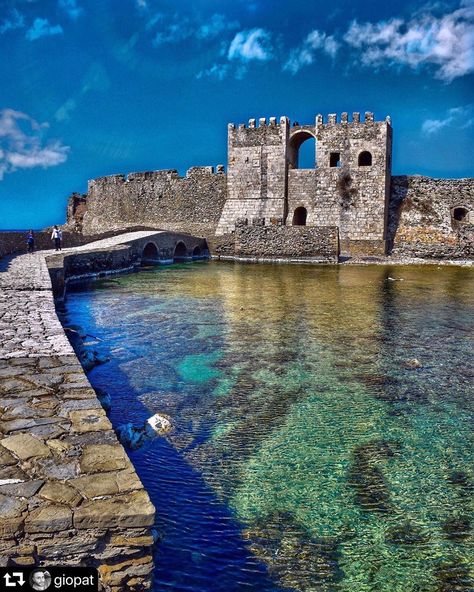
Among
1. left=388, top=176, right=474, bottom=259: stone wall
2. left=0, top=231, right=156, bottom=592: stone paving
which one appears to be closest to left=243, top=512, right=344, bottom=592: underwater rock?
left=0, top=231, right=156, bottom=592: stone paving

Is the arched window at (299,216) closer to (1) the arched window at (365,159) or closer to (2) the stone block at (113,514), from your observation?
(1) the arched window at (365,159)

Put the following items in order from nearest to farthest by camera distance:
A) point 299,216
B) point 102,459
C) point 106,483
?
1. point 106,483
2. point 102,459
3. point 299,216

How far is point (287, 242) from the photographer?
2670 centimetres

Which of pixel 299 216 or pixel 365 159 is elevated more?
pixel 365 159

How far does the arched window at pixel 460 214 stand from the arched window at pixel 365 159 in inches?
216

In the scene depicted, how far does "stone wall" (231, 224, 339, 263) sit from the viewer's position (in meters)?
26.0

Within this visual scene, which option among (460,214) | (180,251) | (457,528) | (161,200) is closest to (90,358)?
(457,528)

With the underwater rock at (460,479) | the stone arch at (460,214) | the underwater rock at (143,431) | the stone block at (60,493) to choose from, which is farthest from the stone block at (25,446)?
the stone arch at (460,214)

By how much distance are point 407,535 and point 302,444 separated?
152 cm

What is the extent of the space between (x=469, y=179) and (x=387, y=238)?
573cm

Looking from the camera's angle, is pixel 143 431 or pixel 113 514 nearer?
pixel 113 514

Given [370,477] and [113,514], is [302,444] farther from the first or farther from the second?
[113,514]

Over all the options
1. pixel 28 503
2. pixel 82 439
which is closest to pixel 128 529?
pixel 28 503

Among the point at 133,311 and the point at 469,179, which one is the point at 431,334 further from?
the point at 469,179
